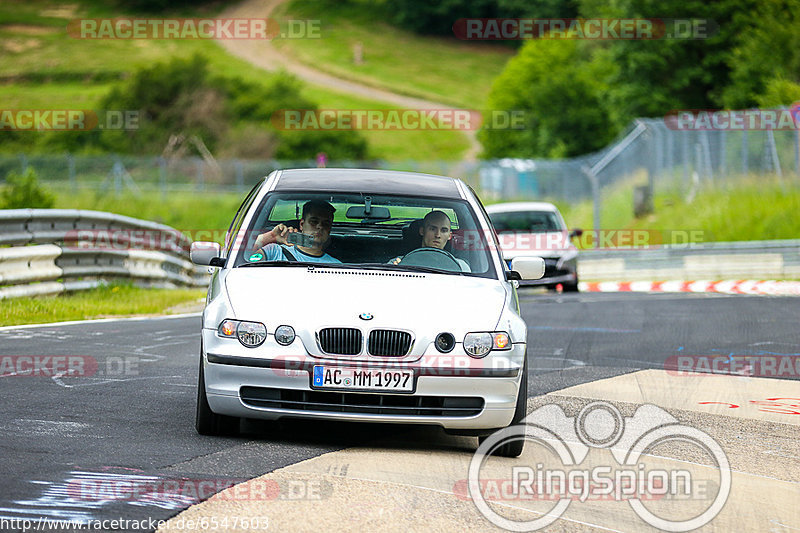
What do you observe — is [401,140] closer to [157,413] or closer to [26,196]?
[26,196]

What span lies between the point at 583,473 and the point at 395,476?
3.43 feet

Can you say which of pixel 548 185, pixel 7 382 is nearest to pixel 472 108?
pixel 548 185

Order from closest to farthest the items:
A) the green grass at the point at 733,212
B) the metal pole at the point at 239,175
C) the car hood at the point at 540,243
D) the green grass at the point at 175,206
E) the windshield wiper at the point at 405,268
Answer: the windshield wiper at the point at 405,268, the car hood at the point at 540,243, the green grass at the point at 733,212, the green grass at the point at 175,206, the metal pole at the point at 239,175

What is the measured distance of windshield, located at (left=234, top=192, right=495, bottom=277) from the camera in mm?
8242

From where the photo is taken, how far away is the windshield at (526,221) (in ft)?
77.4

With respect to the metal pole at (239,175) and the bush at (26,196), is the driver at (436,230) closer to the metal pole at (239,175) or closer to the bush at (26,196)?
the bush at (26,196)

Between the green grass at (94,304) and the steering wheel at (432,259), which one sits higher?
the steering wheel at (432,259)

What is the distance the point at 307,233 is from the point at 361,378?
161 centimetres

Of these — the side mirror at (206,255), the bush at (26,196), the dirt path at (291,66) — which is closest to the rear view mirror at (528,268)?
the side mirror at (206,255)

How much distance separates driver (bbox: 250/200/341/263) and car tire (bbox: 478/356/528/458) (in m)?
1.44

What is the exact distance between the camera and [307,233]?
8477 millimetres

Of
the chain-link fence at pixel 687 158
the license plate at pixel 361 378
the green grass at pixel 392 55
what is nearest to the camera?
the license plate at pixel 361 378

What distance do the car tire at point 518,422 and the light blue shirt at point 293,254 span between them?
4.58ft

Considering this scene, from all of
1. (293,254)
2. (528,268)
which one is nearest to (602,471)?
(528,268)
